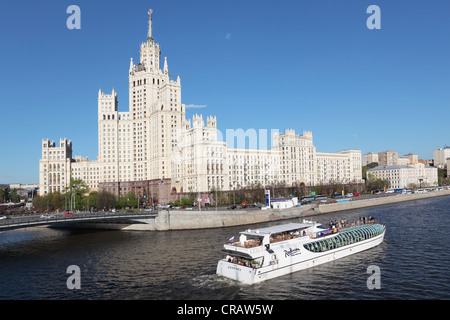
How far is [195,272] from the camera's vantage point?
42.8 meters

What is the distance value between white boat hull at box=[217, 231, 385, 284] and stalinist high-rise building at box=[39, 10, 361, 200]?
102944mm

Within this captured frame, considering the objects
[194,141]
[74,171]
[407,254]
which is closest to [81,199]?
[194,141]

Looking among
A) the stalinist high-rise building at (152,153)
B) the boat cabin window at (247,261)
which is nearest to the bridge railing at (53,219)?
the boat cabin window at (247,261)

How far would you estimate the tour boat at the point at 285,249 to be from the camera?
39.4 metres

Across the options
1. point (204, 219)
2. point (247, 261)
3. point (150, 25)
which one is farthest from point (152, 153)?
point (247, 261)

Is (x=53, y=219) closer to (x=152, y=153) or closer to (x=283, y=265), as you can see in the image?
(x=283, y=265)

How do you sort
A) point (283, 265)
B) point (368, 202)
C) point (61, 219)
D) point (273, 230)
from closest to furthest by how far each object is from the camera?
point (283, 265), point (273, 230), point (61, 219), point (368, 202)

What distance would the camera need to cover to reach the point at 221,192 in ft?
458

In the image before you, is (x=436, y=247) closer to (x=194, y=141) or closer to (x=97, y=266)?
(x=97, y=266)

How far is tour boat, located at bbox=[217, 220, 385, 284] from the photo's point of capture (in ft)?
129

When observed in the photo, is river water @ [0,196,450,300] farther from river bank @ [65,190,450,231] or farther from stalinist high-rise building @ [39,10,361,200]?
stalinist high-rise building @ [39,10,361,200]

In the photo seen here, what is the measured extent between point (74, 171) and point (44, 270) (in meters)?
148

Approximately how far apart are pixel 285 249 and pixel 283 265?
86.7 inches

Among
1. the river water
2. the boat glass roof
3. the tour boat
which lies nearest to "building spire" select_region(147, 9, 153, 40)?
the river water
